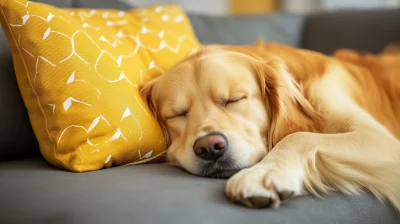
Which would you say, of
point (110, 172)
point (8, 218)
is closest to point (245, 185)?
point (110, 172)

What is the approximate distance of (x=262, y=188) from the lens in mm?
1140

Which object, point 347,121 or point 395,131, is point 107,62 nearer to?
point 347,121

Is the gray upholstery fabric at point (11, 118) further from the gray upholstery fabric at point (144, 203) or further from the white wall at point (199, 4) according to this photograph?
the white wall at point (199, 4)

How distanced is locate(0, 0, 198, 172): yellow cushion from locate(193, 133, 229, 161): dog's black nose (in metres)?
0.22

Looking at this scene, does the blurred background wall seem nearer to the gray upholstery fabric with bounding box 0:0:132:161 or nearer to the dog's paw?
the gray upholstery fabric with bounding box 0:0:132:161

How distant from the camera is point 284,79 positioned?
169cm

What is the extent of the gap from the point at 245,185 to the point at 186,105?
0.51 meters

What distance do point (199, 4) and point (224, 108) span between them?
2.29 meters

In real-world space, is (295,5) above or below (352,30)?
below

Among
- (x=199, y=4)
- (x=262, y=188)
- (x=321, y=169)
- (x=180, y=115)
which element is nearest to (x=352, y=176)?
(x=321, y=169)

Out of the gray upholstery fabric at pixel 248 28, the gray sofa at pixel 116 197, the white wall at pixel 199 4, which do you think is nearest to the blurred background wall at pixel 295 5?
the white wall at pixel 199 4

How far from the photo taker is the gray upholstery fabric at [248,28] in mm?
2566

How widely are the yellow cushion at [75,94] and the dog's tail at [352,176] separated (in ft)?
1.74

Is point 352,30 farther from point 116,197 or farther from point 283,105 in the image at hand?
point 116,197
